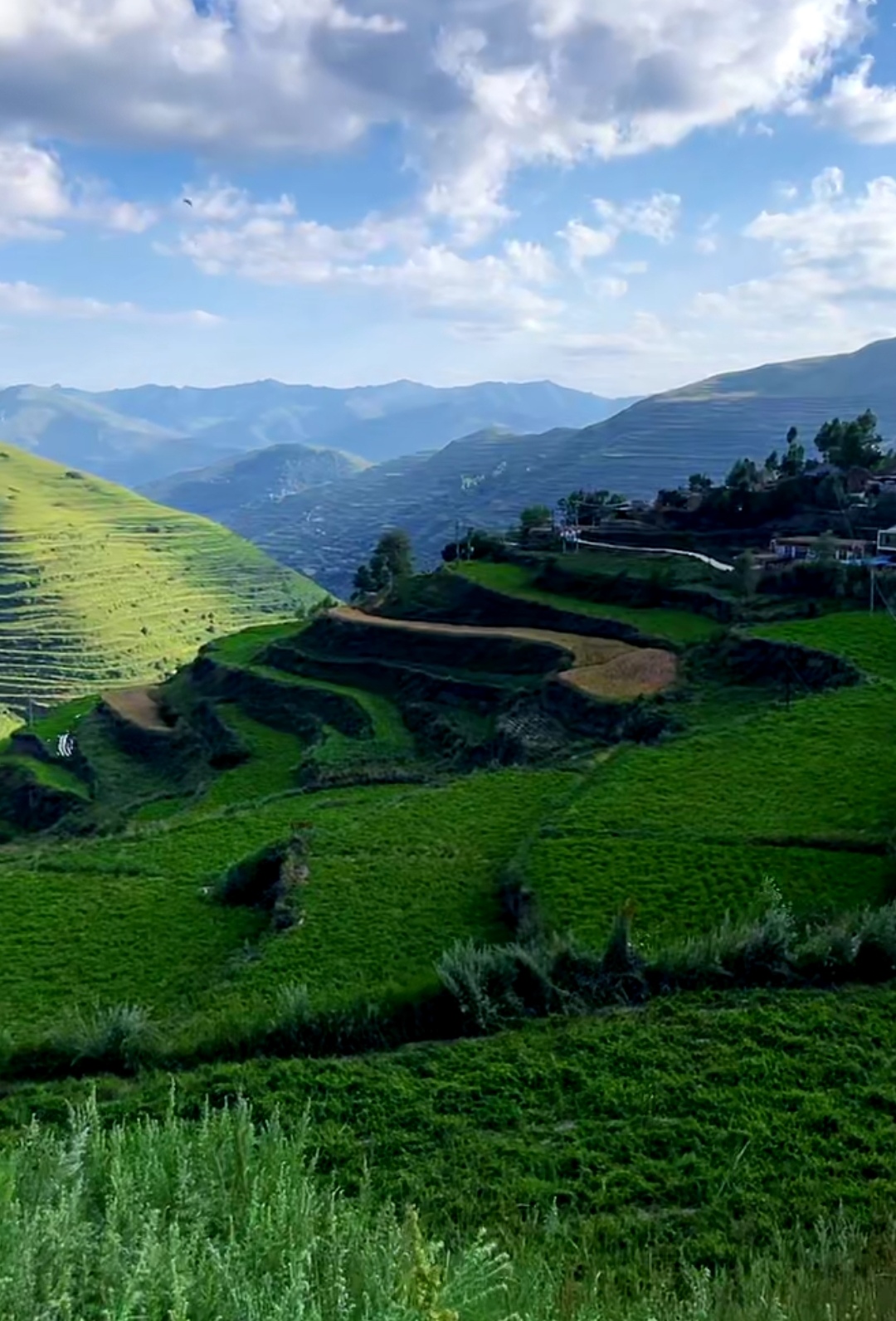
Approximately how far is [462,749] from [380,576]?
28664mm

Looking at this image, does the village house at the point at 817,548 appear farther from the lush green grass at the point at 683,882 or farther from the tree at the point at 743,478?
the lush green grass at the point at 683,882

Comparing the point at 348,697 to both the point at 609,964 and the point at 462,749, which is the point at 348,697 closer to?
the point at 462,749

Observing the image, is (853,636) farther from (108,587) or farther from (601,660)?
(108,587)

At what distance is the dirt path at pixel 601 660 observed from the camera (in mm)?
24484

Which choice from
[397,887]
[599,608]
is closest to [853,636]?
[599,608]

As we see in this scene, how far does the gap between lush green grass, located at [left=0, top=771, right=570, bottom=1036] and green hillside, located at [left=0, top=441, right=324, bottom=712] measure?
6281 cm

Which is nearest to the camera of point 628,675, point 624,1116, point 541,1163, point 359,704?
point 541,1163

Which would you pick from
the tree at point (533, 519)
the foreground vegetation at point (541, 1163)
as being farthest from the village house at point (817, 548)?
the foreground vegetation at point (541, 1163)

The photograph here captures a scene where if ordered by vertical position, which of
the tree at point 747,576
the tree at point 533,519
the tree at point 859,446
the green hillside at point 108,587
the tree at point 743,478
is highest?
the tree at point 859,446

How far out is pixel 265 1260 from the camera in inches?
159

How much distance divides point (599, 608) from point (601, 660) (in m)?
5.61

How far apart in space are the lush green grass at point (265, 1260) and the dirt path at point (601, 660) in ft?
61.0

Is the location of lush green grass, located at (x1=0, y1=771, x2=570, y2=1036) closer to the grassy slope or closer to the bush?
the bush

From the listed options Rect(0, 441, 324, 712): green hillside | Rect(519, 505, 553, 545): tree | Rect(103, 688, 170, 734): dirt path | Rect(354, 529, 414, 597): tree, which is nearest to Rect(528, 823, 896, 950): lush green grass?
Rect(103, 688, 170, 734): dirt path
